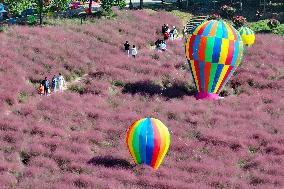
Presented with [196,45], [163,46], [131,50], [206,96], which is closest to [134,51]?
[131,50]

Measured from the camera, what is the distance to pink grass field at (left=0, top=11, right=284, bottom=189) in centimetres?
2403

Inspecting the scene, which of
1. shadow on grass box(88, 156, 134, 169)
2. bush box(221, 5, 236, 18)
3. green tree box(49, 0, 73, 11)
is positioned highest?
green tree box(49, 0, 73, 11)

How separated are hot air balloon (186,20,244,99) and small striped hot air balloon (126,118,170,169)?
38.5 feet

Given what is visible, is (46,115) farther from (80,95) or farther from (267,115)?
(267,115)

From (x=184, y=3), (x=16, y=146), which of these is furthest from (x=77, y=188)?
(x=184, y=3)

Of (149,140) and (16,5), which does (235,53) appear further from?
(16,5)

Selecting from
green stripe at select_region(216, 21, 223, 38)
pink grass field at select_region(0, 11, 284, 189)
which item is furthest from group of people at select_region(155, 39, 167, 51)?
green stripe at select_region(216, 21, 223, 38)

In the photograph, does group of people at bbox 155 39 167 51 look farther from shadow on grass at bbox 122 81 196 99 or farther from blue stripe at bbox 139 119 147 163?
blue stripe at bbox 139 119 147 163

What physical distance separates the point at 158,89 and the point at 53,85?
272 inches

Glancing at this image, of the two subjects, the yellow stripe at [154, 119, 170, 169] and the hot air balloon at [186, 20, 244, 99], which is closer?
the yellow stripe at [154, 119, 170, 169]

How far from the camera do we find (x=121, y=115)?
3089cm

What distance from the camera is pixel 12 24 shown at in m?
48.2

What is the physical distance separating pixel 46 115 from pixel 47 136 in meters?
2.83

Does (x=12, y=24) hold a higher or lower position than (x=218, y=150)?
higher
